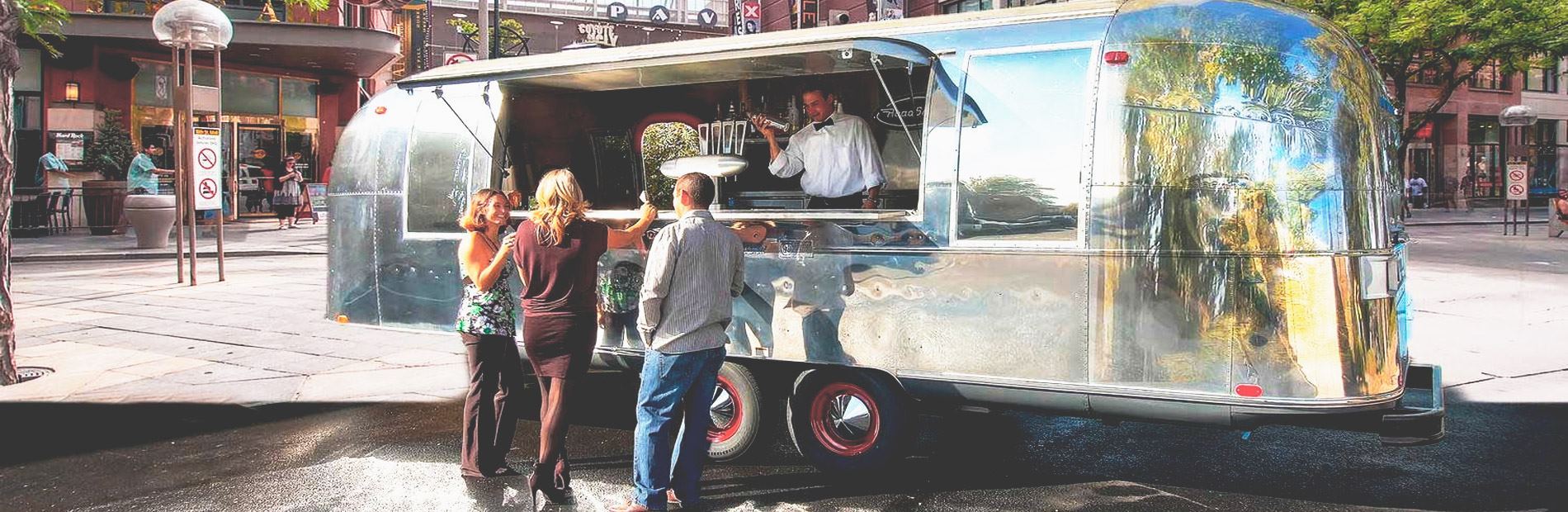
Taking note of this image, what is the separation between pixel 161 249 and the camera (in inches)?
699

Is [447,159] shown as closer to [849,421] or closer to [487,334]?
[487,334]

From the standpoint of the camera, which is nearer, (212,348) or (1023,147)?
(1023,147)

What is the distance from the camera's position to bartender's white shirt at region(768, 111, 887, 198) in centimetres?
664

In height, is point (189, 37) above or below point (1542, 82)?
below

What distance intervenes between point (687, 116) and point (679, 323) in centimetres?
343

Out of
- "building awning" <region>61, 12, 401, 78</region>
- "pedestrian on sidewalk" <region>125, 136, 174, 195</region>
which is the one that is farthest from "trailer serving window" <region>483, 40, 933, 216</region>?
"building awning" <region>61, 12, 401, 78</region>

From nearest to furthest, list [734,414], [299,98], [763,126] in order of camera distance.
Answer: [734,414], [763,126], [299,98]

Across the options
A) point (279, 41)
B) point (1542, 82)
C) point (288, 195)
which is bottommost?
point (288, 195)

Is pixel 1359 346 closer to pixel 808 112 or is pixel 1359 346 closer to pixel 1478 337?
pixel 808 112

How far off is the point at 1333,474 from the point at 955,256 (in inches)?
89.1

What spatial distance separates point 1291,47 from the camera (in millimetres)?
4707

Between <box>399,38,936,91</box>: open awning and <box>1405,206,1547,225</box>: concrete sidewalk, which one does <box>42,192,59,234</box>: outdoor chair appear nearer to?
<box>399,38,936,91</box>: open awning

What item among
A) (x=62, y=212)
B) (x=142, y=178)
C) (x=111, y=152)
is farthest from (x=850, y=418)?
(x=111, y=152)

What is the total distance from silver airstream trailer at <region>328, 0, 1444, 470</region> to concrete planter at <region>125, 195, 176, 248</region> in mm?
14555
